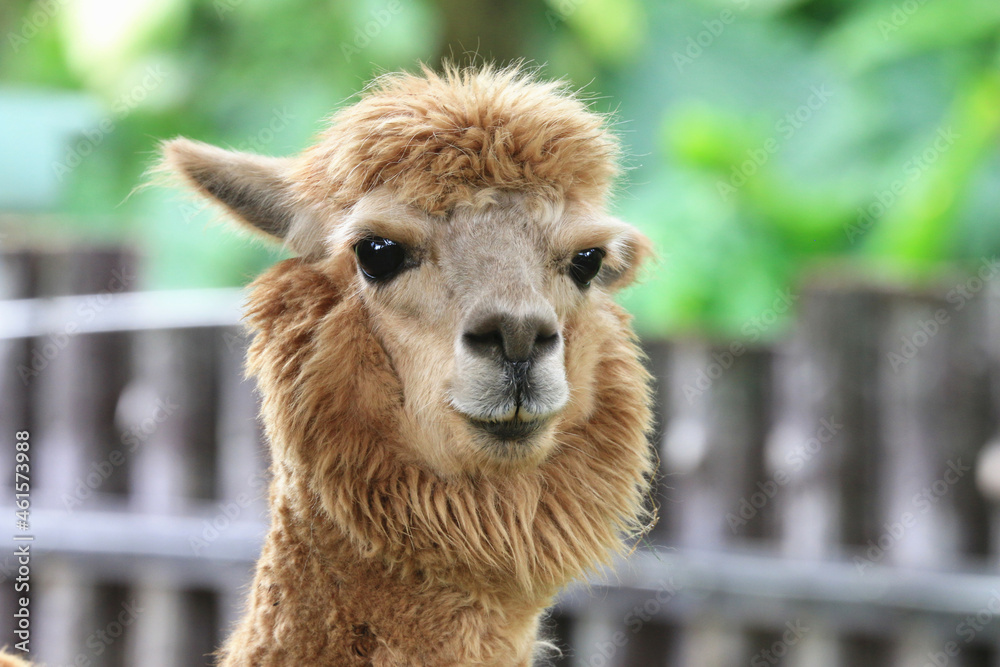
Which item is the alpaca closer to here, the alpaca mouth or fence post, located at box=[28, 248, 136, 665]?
the alpaca mouth

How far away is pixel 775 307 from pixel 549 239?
3973 mm

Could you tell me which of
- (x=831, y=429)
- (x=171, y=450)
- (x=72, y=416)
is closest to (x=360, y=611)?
(x=831, y=429)

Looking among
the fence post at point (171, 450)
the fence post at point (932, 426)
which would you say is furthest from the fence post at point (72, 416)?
the fence post at point (932, 426)

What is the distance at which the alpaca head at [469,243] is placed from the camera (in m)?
1.60

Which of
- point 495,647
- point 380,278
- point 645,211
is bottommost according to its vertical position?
point 495,647

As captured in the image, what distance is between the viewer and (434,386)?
1671 millimetres

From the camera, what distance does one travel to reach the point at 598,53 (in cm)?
760

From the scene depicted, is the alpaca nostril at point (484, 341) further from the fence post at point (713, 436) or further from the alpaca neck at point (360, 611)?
the fence post at point (713, 436)

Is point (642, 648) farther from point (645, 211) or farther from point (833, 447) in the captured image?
point (645, 211)

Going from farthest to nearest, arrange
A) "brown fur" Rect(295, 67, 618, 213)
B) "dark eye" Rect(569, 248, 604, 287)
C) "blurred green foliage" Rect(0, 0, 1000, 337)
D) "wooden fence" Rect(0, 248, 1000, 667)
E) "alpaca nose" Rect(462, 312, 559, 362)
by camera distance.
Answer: "blurred green foliage" Rect(0, 0, 1000, 337)
"wooden fence" Rect(0, 248, 1000, 667)
"dark eye" Rect(569, 248, 604, 287)
"brown fur" Rect(295, 67, 618, 213)
"alpaca nose" Rect(462, 312, 559, 362)

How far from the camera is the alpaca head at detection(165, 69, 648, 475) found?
1604 mm

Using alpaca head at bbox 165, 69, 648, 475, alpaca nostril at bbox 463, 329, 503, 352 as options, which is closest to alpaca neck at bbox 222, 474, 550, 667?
alpaca head at bbox 165, 69, 648, 475

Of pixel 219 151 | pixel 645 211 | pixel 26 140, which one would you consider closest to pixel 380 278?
pixel 219 151

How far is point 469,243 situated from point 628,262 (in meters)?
0.50
